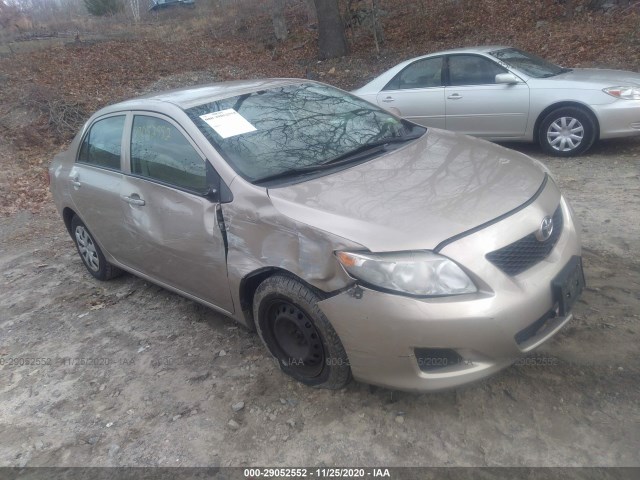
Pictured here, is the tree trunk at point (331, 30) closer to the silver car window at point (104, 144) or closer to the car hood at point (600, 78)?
the car hood at point (600, 78)

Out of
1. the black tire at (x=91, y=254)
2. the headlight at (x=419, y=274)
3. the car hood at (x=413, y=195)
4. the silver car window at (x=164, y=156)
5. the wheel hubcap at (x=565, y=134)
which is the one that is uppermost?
the silver car window at (x=164, y=156)

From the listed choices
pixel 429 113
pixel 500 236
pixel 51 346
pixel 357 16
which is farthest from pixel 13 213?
pixel 357 16

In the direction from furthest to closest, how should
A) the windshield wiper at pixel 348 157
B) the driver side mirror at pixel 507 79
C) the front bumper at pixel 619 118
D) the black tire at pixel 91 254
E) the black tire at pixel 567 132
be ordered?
the driver side mirror at pixel 507 79, the black tire at pixel 567 132, the front bumper at pixel 619 118, the black tire at pixel 91 254, the windshield wiper at pixel 348 157

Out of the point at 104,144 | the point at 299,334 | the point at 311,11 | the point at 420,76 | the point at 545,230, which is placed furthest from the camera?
the point at 311,11

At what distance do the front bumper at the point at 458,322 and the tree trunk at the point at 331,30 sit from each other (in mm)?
12816

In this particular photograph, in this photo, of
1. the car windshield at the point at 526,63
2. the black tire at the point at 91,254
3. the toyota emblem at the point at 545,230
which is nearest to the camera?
the toyota emblem at the point at 545,230

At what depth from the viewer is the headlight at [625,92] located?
21.0ft

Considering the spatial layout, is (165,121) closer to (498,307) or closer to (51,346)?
(51,346)

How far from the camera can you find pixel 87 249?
16.9 ft

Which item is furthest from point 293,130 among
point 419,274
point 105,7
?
point 105,7

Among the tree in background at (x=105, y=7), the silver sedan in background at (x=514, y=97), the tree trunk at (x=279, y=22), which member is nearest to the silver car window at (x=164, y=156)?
the silver sedan in background at (x=514, y=97)

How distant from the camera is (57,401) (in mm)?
3535

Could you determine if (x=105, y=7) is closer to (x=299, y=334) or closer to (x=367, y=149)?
(x=367, y=149)

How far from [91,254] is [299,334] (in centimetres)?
285
